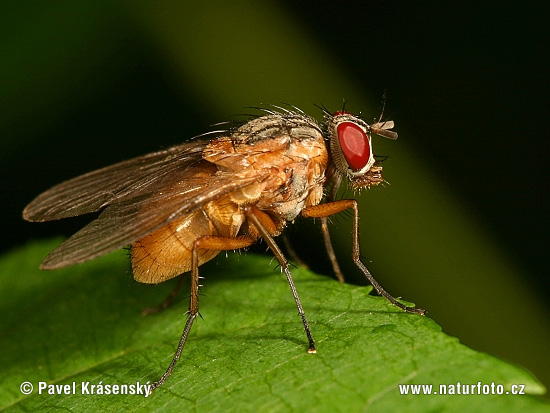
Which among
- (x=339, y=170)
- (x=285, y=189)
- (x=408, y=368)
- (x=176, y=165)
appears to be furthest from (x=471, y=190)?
(x=408, y=368)

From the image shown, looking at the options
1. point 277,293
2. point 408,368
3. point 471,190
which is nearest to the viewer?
point 408,368

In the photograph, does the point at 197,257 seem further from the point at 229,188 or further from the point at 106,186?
the point at 106,186

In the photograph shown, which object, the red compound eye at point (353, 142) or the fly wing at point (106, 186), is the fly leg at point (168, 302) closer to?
the fly wing at point (106, 186)

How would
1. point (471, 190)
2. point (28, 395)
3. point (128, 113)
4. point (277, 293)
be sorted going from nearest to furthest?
point (28, 395) < point (277, 293) < point (471, 190) < point (128, 113)

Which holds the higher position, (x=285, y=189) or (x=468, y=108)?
(x=468, y=108)

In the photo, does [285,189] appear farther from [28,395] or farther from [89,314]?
[28,395]

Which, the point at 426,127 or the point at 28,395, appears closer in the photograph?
the point at 28,395

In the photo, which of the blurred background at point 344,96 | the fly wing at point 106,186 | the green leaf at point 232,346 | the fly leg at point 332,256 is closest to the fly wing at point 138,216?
the fly wing at point 106,186

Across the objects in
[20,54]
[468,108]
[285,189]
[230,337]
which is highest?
[20,54]
